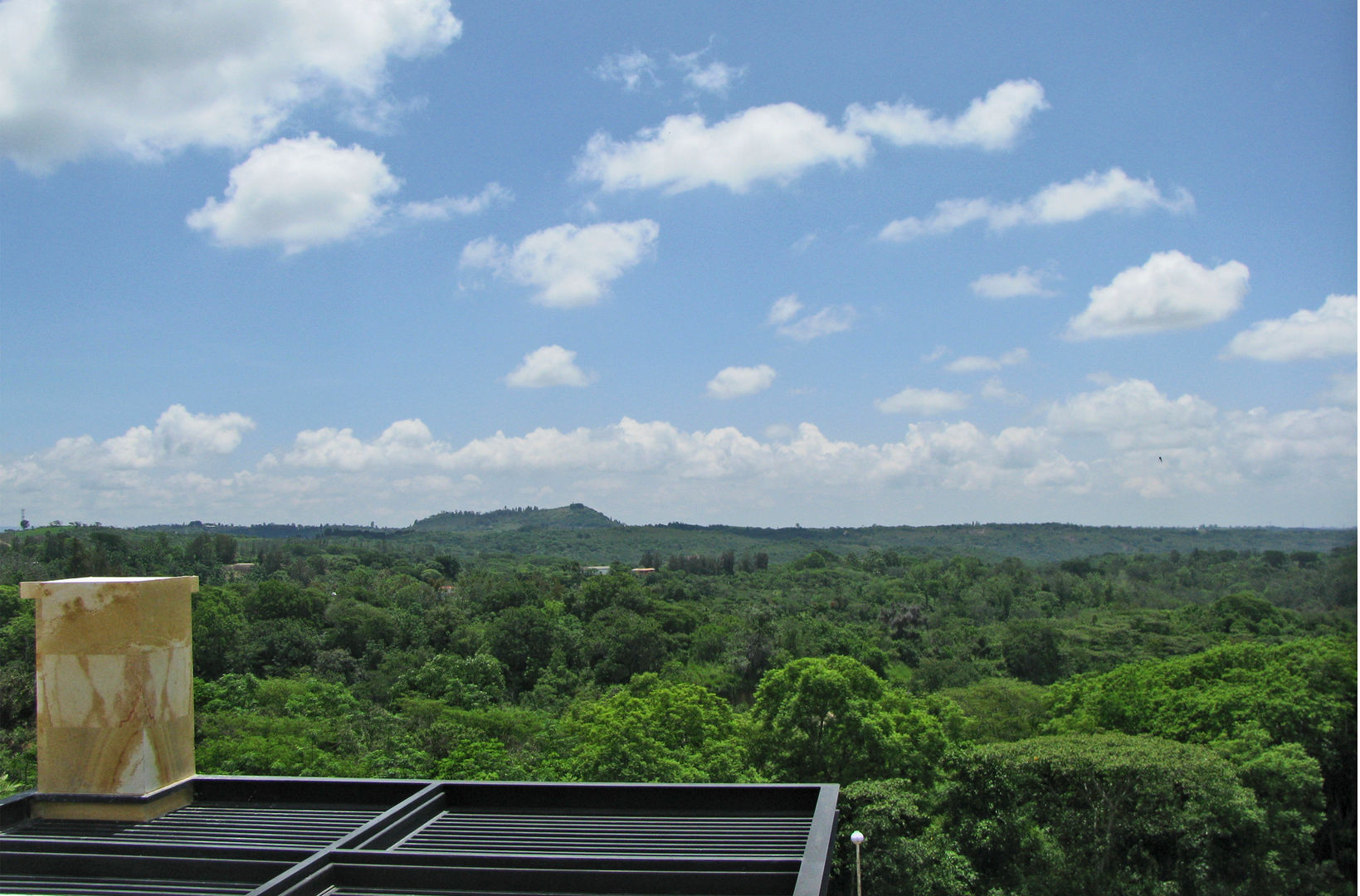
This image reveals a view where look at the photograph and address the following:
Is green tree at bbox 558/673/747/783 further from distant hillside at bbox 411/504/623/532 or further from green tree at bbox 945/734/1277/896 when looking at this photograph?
distant hillside at bbox 411/504/623/532

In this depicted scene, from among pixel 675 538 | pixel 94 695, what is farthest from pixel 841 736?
pixel 675 538

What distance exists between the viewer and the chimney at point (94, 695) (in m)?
5.63

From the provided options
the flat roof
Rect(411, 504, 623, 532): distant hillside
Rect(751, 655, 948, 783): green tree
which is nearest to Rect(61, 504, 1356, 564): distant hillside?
Rect(411, 504, 623, 532): distant hillside

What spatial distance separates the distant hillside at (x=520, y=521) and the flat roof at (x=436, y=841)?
154m

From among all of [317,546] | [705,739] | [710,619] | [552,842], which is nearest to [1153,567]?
[710,619]

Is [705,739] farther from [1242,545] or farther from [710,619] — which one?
[1242,545]

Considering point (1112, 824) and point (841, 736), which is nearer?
point (1112, 824)

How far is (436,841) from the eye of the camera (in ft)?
18.1

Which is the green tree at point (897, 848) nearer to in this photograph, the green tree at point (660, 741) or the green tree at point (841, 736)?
the green tree at point (841, 736)

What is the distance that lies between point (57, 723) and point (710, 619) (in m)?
47.2

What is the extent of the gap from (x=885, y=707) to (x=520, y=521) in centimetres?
16166

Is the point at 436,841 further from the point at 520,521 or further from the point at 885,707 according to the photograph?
the point at 520,521

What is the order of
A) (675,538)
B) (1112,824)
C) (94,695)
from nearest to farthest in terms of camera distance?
(94,695) < (1112,824) < (675,538)

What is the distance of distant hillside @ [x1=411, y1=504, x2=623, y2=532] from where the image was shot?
165 meters
